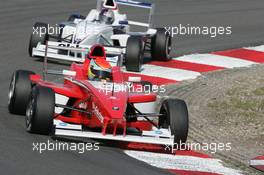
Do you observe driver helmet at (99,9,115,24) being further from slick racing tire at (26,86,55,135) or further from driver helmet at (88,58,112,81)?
slick racing tire at (26,86,55,135)

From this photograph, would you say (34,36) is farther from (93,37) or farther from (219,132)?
(219,132)

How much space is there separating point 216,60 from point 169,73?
1854 mm

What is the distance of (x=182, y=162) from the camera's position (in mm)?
10930

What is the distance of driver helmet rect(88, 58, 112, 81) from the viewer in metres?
12.3

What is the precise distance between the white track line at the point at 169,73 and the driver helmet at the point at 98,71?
3989 mm

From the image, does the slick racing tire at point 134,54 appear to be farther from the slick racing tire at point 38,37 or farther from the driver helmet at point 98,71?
the driver helmet at point 98,71

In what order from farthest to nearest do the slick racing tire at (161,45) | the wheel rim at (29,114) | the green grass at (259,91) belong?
the slick racing tire at (161,45)
the green grass at (259,91)
the wheel rim at (29,114)

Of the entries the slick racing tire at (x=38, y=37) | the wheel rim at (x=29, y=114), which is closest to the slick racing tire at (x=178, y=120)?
the wheel rim at (x=29, y=114)

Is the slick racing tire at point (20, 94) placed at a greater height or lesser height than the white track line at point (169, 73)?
greater

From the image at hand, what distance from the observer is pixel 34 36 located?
55.5 ft

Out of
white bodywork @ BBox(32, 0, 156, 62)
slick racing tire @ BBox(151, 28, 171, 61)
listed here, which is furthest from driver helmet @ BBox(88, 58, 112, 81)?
slick racing tire @ BBox(151, 28, 171, 61)

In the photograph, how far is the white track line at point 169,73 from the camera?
16.4m

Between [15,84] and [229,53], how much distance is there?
7.79m

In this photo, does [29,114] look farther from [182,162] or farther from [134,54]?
[134,54]
